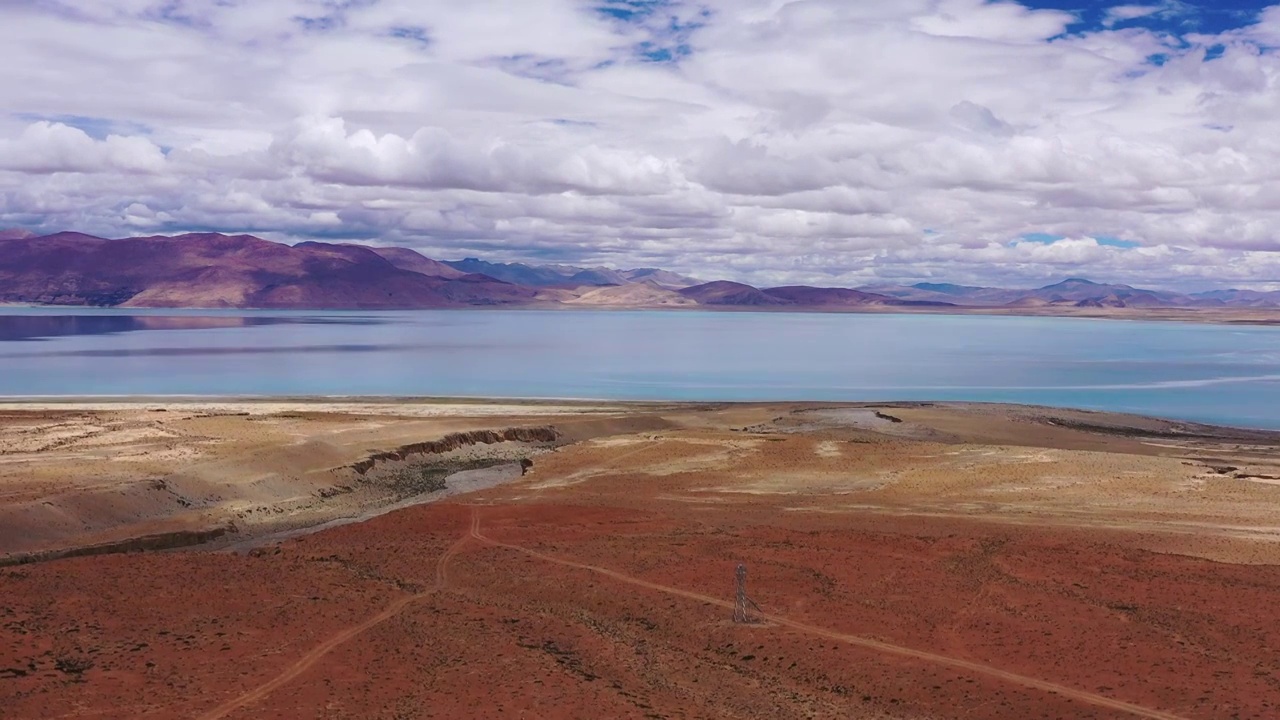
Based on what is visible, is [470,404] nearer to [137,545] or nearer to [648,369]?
[648,369]

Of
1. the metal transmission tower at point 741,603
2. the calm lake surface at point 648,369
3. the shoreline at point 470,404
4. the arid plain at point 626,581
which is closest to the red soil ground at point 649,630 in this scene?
the arid plain at point 626,581

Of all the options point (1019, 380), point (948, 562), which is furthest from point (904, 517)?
point (1019, 380)

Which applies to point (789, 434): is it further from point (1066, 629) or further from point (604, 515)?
point (1066, 629)

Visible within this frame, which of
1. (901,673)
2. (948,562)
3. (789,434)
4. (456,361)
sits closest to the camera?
(901,673)

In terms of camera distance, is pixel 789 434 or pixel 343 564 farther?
pixel 789 434

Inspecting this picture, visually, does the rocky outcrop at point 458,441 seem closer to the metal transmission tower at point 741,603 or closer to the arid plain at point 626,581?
Answer: the arid plain at point 626,581
